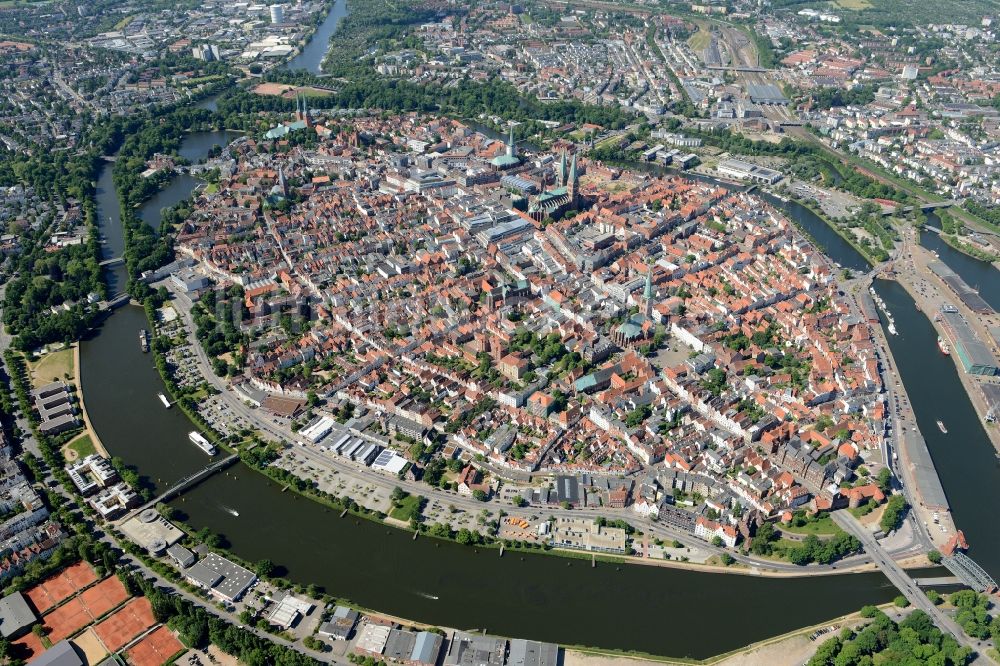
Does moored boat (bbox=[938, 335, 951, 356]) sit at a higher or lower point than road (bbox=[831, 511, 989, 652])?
higher

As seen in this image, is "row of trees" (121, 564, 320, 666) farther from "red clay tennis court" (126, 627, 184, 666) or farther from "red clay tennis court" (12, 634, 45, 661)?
"red clay tennis court" (12, 634, 45, 661)

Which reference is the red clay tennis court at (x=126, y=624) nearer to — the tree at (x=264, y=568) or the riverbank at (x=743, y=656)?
the tree at (x=264, y=568)

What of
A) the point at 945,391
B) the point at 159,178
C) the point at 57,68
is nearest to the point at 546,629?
the point at 945,391

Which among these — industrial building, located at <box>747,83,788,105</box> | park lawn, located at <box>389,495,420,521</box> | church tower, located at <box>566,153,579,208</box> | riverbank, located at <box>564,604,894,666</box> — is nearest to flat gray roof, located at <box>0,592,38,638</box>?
park lawn, located at <box>389,495,420,521</box>

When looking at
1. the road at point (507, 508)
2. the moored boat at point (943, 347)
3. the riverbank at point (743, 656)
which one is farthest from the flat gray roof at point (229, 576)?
the moored boat at point (943, 347)

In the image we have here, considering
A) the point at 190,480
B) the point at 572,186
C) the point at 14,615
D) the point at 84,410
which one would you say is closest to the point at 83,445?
the point at 84,410

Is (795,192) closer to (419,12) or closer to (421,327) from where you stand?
(421,327)

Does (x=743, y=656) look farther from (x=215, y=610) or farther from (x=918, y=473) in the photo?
(x=215, y=610)
